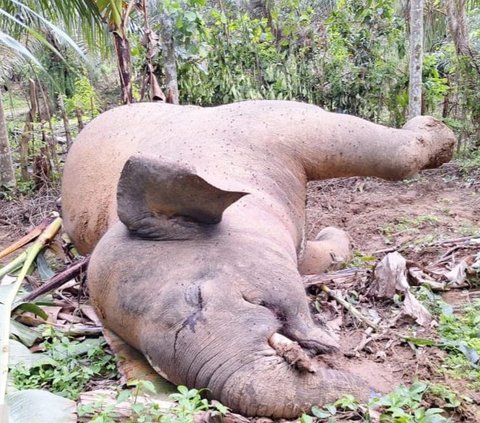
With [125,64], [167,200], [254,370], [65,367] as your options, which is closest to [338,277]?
[167,200]

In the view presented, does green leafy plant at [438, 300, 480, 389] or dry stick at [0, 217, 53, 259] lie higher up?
dry stick at [0, 217, 53, 259]

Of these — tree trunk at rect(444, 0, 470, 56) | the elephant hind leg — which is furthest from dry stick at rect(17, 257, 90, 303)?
tree trunk at rect(444, 0, 470, 56)

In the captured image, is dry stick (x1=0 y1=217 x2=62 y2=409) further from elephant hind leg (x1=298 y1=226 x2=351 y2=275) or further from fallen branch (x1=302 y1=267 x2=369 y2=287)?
elephant hind leg (x1=298 y1=226 x2=351 y2=275)

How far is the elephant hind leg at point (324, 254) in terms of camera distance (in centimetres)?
402

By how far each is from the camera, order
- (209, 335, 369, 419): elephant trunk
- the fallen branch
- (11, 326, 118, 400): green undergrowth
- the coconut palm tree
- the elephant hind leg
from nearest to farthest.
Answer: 1. (209, 335, 369, 419): elephant trunk
2. (11, 326, 118, 400): green undergrowth
3. the fallen branch
4. the elephant hind leg
5. the coconut palm tree

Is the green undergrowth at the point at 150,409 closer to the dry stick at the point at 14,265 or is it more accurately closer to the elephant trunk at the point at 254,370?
the elephant trunk at the point at 254,370

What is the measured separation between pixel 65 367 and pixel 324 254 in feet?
6.61

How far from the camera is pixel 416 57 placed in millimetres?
8094

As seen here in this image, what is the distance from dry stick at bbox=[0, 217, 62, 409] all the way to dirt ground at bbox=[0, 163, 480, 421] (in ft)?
3.76

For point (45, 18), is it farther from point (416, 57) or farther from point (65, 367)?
point (65, 367)

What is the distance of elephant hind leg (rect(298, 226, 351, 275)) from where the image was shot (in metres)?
4.02

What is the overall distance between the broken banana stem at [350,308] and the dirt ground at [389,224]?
0.11 feet

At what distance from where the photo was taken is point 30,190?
8.14 metres

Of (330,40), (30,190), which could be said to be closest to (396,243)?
(30,190)
